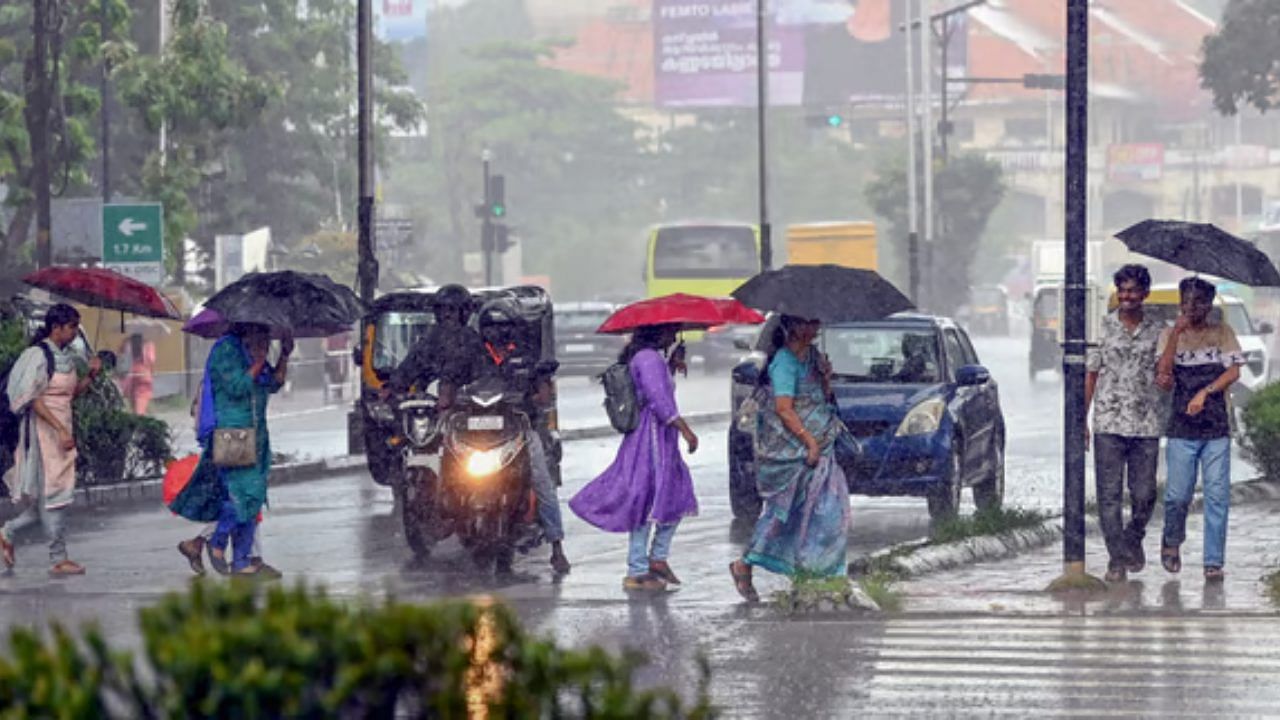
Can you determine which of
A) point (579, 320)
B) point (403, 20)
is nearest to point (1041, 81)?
point (579, 320)

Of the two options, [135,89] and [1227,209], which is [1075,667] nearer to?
[135,89]

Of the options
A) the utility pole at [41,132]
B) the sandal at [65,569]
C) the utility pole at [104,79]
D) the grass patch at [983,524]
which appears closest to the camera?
the sandal at [65,569]

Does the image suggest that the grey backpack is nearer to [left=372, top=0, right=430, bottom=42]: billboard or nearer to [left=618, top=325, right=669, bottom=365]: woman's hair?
[left=618, top=325, right=669, bottom=365]: woman's hair

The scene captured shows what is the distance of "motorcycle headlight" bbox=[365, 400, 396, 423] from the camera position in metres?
20.2

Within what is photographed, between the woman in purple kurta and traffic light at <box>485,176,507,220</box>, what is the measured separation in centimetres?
4070

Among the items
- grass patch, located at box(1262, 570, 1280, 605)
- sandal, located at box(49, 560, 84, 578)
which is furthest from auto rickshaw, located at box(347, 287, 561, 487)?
grass patch, located at box(1262, 570, 1280, 605)

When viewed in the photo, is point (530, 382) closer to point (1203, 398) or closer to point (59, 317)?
point (59, 317)

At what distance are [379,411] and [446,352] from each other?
583cm

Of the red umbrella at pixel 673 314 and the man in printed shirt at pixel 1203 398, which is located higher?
the red umbrella at pixel 673 314

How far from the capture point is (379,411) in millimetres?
20500

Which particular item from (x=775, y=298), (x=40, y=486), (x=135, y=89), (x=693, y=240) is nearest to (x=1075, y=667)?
(x=775, y=298)

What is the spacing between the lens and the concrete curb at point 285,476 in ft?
68.2

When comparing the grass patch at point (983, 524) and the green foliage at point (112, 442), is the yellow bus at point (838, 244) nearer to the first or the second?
the green foliage at point (112, 442)

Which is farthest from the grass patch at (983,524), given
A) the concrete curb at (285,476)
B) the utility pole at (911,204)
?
the utility pole at (911,204)
